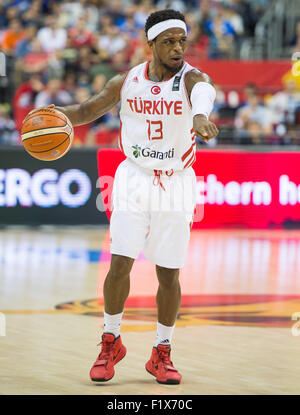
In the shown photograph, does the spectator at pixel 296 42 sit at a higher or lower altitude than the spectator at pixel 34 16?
lower

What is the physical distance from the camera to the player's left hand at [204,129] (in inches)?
188

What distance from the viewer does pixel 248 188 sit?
558 inches

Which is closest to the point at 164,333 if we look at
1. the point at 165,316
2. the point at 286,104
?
the point at 165,316

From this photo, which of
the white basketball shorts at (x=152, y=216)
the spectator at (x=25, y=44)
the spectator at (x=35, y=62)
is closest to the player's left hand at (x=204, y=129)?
the white basketball shorts at (x=152, y=216)

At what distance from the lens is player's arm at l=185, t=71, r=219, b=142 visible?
480cm

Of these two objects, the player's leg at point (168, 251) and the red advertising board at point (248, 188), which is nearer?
the player's leg at point (168, 251)

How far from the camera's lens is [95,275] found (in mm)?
9867

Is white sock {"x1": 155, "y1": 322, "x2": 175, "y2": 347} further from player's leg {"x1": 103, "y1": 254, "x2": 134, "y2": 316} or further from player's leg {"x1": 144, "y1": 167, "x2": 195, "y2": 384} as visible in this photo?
player's leg {"x1": 103, "y1": 254, "x2": 134, "y2": 316}

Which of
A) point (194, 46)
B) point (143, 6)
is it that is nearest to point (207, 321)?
point (194, 46)

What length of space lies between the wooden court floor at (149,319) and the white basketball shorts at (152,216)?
82cm

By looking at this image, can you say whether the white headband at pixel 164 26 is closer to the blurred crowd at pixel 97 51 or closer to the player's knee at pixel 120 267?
the player's knee at pixel 120 267

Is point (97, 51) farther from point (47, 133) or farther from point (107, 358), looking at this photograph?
point (107, 358)

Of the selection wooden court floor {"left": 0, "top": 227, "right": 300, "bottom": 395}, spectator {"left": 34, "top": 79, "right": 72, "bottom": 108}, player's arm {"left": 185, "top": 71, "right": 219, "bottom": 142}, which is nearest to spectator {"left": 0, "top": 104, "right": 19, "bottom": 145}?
spectator {"left": 34, "top": 79, "right": 72, "bottom": 108}

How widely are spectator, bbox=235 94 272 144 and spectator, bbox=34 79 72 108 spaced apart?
312 cm
